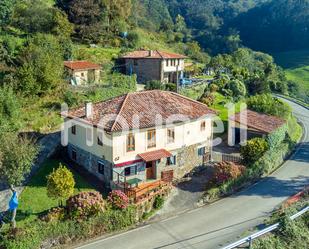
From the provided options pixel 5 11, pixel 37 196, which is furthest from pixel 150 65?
pixel 37 196

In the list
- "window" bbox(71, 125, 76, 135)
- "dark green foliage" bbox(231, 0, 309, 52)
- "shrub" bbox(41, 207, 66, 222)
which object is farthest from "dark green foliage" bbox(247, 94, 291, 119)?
"dark green foliage" bbox(231, 0, 309, 52)

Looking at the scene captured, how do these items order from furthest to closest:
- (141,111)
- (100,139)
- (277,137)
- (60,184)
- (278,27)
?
1. (278,27)
2. (277,137)
3. (141,111)
4. (100,139)
5. (60,184)

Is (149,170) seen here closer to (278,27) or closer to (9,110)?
(9,110)

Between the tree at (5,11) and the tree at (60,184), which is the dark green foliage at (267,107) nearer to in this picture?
the tree at (60,184)

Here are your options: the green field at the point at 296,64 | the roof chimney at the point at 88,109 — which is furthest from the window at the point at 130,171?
the green field at the point at 296,64

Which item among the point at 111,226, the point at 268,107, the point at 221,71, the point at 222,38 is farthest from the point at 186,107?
the point at 222,38

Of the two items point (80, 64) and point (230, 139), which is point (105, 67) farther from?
point (230, 139)
